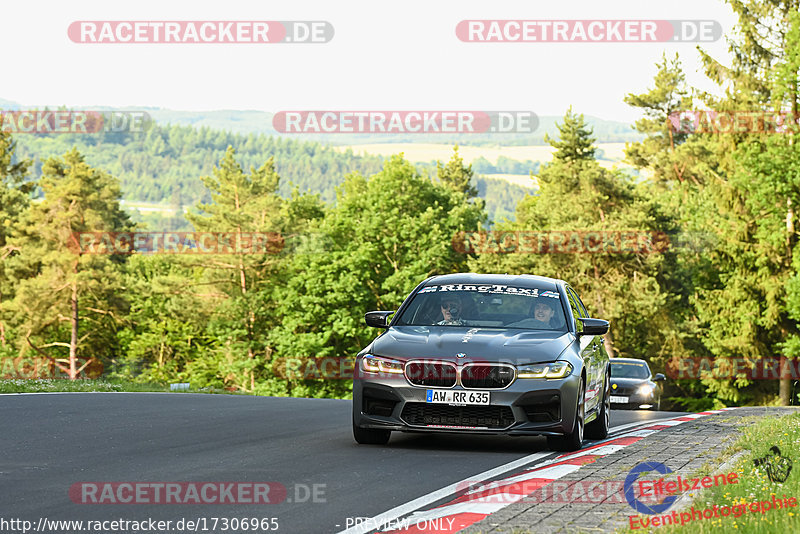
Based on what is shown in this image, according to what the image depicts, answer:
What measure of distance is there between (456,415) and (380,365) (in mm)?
845

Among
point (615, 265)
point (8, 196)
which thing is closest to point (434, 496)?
point (615, 265)

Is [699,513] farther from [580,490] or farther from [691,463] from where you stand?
[691,463]

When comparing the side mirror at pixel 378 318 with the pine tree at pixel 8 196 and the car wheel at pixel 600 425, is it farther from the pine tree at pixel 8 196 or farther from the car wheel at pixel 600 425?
the pine tree at pixel 8 196

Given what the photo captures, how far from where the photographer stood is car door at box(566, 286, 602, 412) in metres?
11.3

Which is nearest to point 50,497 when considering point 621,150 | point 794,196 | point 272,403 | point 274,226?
point 272,403

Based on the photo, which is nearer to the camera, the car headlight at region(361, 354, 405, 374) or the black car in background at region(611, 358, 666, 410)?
the car headlight at region(361, 354, 405, 374)

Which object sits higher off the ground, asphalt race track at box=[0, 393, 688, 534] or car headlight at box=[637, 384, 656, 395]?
A: asphalt race track at box=[0, 393, 688, 534]

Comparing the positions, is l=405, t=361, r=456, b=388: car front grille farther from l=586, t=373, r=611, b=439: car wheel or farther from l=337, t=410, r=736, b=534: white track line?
l=586, t=373, r=611, b=439: car wheel

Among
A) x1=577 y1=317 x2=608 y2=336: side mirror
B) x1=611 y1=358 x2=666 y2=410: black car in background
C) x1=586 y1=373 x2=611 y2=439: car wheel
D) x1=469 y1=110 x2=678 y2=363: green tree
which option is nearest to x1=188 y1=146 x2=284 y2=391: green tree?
x1=469 y1=110 x2=678 y2=363: green tree

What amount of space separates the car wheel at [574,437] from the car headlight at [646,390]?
1551cm

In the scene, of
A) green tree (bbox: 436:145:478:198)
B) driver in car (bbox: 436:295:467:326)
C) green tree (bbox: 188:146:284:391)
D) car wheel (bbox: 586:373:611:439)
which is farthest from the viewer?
green tree (bbox: 436:145:478:198)

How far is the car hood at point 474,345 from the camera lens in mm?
10344

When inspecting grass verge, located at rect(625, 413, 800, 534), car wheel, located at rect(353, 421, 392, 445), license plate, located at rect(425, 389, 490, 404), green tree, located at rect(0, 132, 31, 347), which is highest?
green tree, located at rect(0, 132, 31, 347)

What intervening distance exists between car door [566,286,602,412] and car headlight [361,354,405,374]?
1.90 m
